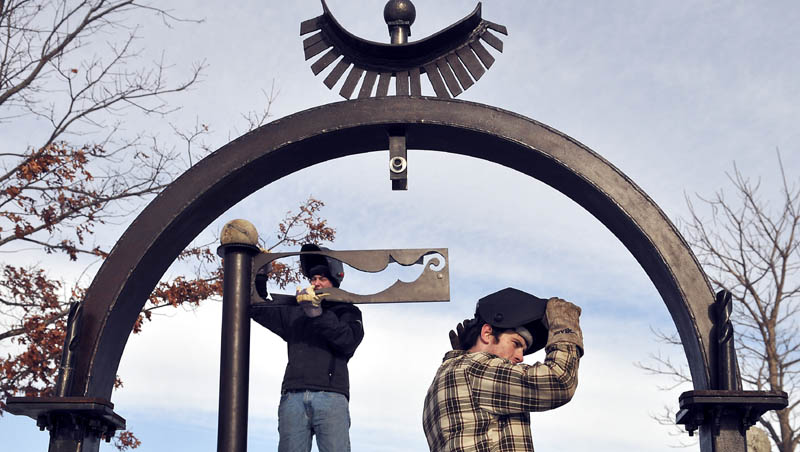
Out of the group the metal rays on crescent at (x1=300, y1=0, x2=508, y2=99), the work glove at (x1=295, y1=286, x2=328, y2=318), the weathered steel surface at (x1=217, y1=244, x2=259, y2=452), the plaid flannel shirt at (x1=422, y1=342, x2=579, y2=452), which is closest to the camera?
the plaid flannel shirt at (x1=422, y1=342, x2=579, y2=452)

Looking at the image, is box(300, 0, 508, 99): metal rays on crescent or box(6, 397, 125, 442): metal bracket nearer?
box(6, 397, 125, 442): metal bracket

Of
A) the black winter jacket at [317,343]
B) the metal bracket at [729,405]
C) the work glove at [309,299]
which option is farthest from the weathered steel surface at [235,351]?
the metal bracket at [729,405]

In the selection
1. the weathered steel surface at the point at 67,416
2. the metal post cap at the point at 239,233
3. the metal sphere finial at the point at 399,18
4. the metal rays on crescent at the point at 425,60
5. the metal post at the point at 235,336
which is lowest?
the weathered steel surface at the point at 67,416

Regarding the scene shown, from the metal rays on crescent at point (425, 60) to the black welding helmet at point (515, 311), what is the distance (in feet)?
3.87

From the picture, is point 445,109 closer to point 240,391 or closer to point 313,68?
point 313,68

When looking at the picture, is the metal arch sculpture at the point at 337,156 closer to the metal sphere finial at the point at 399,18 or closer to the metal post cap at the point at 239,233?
the metal post cap at the point at 239,233

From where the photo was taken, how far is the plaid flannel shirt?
344 cm

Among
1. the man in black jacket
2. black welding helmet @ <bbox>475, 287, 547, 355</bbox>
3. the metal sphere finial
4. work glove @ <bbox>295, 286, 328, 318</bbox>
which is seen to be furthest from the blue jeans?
the metal sphere finial

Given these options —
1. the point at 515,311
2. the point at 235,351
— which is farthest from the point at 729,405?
the point at 235,351

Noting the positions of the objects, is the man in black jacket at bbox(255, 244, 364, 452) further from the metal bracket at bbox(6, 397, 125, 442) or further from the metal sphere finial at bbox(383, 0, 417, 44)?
the metal sphere finial at bbox(383, 0, 417, 44)

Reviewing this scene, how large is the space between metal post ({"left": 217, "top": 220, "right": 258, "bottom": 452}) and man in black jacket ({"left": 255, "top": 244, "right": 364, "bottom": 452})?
1.54 feet

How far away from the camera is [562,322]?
11.7ft

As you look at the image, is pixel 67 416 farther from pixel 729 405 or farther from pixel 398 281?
pixel 729 405

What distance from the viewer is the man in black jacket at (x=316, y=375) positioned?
4.55 metres
